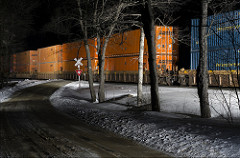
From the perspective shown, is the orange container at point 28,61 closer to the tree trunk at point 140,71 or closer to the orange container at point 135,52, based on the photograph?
the orange container at point 135,52

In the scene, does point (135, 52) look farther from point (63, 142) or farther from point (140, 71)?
point (63, 142)

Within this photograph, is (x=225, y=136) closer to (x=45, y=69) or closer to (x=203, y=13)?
(x=203, y=13)

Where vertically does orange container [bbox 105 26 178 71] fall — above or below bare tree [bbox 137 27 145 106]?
above

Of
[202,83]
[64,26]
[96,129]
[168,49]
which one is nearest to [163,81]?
[168,49]

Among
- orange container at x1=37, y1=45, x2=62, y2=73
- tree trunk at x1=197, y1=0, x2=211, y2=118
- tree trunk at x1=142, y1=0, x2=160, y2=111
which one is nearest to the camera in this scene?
tree trunk at x1=197, y1=0, x2=211, y2=118

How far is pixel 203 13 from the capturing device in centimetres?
908

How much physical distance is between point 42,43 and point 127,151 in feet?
232

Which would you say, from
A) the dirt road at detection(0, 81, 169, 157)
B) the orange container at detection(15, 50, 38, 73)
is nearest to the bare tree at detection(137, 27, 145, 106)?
the dirt road at detection(0, 81, 169, 157)

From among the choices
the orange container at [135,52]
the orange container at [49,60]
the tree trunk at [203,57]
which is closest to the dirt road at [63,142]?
the tree trunk at [203,57]

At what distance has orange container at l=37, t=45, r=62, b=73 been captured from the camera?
136 feet

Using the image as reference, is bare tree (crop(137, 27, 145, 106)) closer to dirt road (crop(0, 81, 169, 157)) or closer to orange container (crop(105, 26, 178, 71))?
dirt road (crop(0, 81, 169, 157))

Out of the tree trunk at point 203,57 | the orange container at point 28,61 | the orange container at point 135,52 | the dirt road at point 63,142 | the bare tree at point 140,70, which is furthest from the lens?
the orange container at point 28,61

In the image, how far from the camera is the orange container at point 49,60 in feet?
136

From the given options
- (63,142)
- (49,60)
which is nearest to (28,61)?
(49,60)
